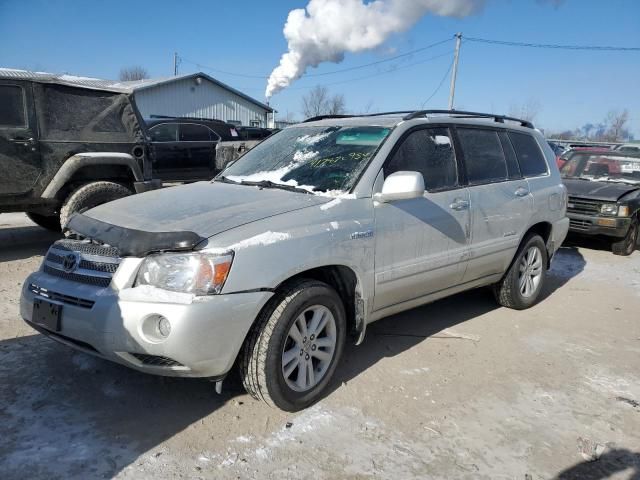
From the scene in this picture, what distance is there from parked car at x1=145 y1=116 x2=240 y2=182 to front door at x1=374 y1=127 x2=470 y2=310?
24.7ft

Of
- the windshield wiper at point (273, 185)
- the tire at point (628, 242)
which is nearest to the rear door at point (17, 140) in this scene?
the windshield wiper at point (273, 185)

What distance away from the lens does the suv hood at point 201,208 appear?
114 inches

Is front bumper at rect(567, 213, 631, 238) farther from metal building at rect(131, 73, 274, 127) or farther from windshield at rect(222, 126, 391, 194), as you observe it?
metal building at rect(131, 73, 274, 127)

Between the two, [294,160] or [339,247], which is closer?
[339,247]

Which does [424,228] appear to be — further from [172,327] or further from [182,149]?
[182,149]

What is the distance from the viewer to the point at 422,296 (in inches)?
156

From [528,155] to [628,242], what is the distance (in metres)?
4.27

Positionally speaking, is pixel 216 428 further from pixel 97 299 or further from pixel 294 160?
pixel 294 160

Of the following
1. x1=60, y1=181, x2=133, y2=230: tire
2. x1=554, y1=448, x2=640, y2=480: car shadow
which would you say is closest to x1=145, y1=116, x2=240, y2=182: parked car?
x1=60, y1=181, x2=133, y2=230: tire

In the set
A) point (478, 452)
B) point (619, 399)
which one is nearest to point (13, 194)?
point (478, 452)

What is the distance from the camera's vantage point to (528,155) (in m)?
5.16

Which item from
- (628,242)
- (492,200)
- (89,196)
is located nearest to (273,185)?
(492,200)

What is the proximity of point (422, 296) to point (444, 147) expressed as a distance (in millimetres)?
1217

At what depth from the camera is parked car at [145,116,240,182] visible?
1120 centimetres
